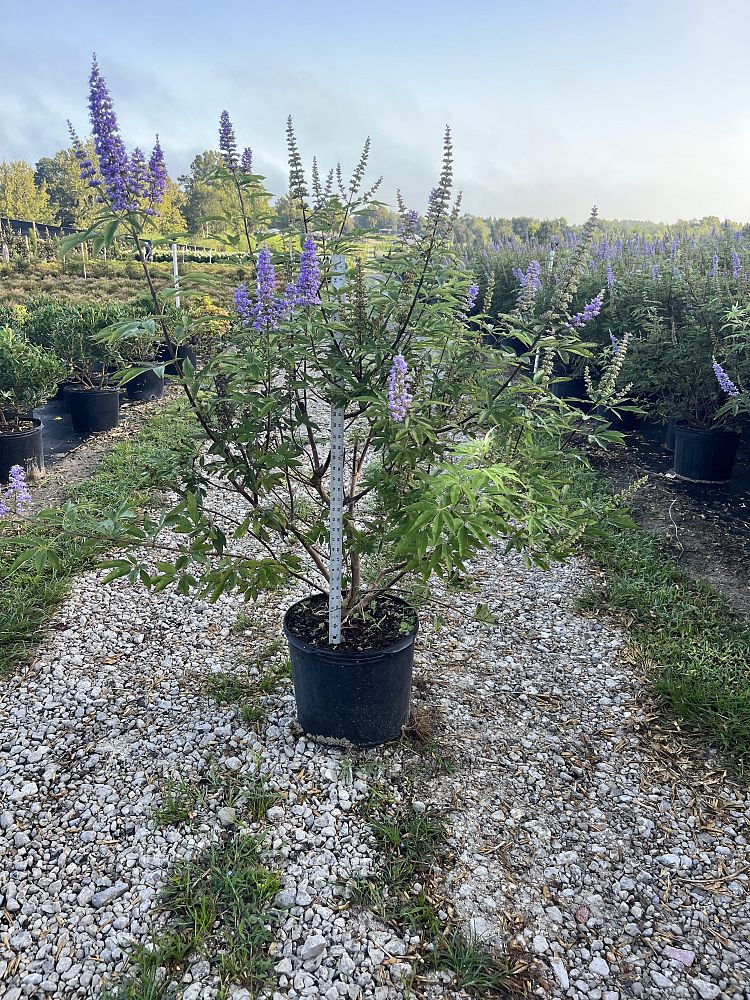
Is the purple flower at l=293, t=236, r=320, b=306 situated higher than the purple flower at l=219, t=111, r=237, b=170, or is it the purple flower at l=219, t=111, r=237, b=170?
the purple flower at l=219, t=111, r=237, b=170

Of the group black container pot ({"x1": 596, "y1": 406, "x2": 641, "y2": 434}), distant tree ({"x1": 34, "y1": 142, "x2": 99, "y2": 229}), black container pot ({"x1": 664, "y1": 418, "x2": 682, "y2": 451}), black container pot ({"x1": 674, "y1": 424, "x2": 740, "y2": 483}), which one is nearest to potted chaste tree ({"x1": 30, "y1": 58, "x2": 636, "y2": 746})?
black container pot ({"x1": 674, "y1": 424, "x2": 740, "y2": 483})

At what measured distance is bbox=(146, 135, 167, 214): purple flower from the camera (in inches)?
81.7

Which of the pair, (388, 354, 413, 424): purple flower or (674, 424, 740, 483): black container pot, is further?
(674, 424, 740, 483): black container pot

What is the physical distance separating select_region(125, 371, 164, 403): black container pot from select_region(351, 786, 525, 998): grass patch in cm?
751

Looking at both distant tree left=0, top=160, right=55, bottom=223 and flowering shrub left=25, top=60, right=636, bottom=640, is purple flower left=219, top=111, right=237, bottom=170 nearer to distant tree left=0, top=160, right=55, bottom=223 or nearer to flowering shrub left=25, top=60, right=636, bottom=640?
flowering shrub left=25, top=60, right=636, bottom=640

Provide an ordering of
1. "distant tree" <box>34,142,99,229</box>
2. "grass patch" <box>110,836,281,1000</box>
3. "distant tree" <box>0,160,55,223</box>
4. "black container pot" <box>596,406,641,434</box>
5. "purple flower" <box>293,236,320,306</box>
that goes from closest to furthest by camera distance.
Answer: "grass patch" <box>110,836,281,1000</box> → "purple flower" <box>293,236,320,306</box> → "black container pot" <box>596,406,641,434</box> → "distant tree" <box>34,142,99,229</box> → "distant tree" <box>0,160,55,223</box>

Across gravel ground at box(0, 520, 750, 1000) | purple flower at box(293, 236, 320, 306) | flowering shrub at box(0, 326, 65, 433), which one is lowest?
gravel ground at box(0, 520, 750, 1000)

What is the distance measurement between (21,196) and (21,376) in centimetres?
2956

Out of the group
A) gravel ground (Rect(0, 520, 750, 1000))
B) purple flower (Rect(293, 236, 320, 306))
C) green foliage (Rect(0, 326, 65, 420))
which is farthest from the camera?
green foliage (Rect(0, 326, 65, 420))

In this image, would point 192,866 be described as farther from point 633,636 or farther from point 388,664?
point 633,636

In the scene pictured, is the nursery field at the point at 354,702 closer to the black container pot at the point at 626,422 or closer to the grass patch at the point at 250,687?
the grass patch at the point at 250,687

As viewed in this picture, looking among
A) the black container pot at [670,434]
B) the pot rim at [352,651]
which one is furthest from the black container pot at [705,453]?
the pot rim at [352,651]

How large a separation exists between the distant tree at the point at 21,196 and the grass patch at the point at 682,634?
30705 millimetres

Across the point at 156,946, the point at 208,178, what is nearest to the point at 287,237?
the point at 208,178
